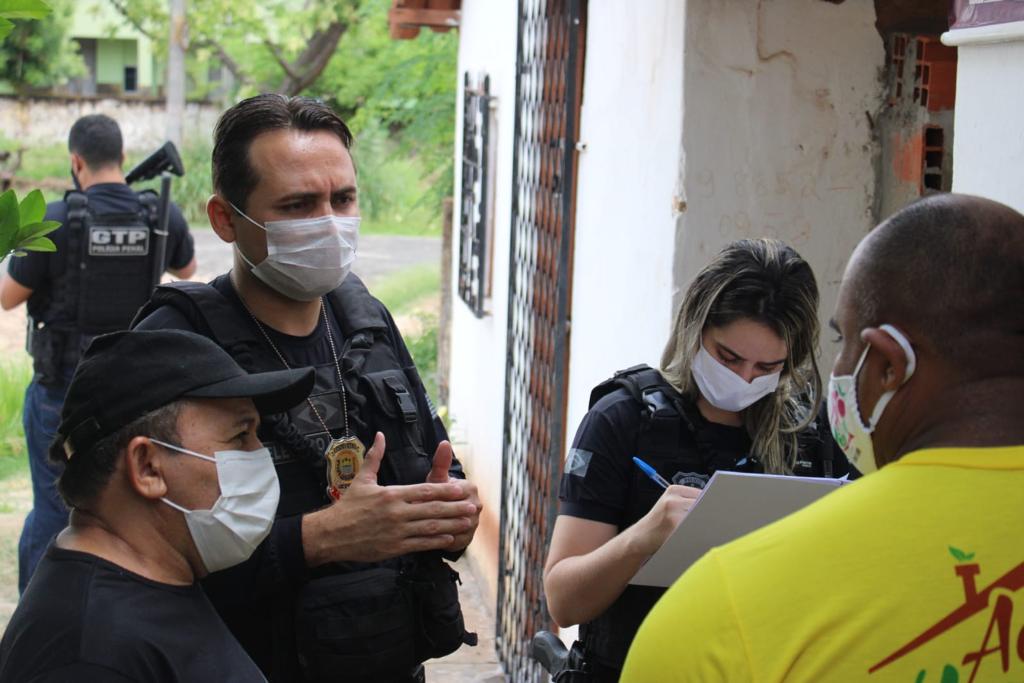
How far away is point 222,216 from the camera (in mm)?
2779

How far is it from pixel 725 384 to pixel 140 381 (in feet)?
4.08

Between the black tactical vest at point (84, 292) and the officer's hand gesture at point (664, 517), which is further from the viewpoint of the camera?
the black tactical vest at point (84, 292)

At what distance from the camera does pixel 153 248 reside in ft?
20.2

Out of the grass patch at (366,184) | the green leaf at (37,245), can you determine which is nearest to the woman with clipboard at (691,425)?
the green leaf at (37,245)

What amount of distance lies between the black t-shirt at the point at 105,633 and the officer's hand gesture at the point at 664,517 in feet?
2.66

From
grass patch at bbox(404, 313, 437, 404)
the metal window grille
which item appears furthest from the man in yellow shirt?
grass patch at bbox(404, 313, 437, 404)

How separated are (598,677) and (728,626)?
141 cm

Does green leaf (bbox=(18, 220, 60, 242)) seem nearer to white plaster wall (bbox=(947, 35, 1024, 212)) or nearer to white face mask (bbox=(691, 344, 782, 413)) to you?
white face mask (bbox=(691, 344, 782, 413))

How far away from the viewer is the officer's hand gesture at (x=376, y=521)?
7.86 feet

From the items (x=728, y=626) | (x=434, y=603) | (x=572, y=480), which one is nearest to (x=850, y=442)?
(x=728, y=626)

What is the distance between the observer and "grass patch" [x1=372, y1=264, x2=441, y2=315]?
1630 cm

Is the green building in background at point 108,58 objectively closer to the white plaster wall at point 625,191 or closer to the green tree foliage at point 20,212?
the white plaster wall at point 625,191

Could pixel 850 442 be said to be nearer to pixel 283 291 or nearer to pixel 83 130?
pixel 283 291

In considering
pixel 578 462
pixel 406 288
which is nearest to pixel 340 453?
pixel 578 462
